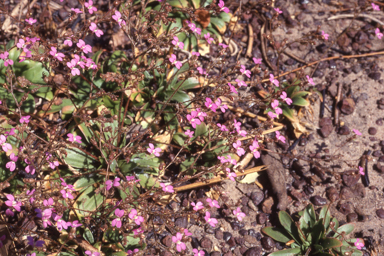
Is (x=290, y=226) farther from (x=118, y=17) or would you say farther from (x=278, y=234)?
(x=118, y=17)

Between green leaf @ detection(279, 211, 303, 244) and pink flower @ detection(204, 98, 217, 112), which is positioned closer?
pink flower @ detection(204, 98, 217, 112)

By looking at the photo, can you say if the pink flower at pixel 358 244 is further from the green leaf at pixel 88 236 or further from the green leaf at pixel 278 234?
the green leaf at pixel 88 236

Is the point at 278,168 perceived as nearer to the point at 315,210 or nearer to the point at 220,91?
the point at 315,210

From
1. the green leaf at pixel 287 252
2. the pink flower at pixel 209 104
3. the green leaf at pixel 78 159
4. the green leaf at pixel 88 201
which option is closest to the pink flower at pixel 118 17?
the pink flower at pixel 209 104

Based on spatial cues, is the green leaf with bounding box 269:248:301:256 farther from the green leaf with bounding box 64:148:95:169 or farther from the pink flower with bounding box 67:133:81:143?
the pink flower with bounding box 67:133:81:143

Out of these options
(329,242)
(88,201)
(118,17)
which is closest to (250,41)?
(118,17)

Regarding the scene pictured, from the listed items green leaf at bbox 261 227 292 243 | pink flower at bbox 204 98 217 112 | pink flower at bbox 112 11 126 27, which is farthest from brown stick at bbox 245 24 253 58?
green leaf at bbox 261 227 292 243
